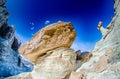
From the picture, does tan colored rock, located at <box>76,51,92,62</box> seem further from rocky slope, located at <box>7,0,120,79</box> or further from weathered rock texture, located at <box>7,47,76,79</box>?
weathered rock texture, located at <box>7,47,76,79</box>

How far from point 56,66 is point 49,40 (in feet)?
8.72

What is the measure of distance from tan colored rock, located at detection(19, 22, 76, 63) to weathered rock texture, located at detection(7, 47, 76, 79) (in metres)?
0.68

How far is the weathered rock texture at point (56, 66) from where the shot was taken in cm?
1256

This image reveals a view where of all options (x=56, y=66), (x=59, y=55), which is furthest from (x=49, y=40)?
(x=56, y=66)

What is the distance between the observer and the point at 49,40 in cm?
1466

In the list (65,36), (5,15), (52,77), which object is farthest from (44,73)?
(5,15)

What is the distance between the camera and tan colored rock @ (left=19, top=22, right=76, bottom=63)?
1427 centimetres

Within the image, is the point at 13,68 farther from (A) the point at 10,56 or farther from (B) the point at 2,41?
(B) the point at 2,41

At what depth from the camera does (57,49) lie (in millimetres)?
14086

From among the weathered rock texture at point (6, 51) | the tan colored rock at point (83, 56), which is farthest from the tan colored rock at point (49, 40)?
the weathered rock texture at point (6, 51)

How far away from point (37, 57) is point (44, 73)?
6.86 ft

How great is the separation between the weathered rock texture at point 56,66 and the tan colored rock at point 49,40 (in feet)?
2.22

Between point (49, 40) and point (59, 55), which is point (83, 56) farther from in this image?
point (49, 40)

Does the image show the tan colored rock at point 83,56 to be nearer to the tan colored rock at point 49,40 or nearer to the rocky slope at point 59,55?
the rocky slope at point 59,55
